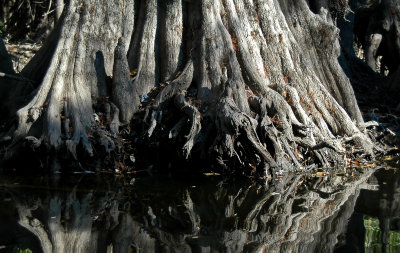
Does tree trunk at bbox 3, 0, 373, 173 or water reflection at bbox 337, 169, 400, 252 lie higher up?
tree trunk at bbox 3, 0, 373, 173

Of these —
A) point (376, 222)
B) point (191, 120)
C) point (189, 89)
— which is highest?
point (189, 89)

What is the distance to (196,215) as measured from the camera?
5289 millimetres

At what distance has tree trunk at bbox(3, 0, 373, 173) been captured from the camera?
7.77 m

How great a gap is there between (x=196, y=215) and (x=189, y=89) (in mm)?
3795

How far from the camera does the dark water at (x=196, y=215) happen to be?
170 inches

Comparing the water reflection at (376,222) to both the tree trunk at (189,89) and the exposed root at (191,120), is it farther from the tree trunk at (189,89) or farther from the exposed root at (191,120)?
the exposed root at (191,120)

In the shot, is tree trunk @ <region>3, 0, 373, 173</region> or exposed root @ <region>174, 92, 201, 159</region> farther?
tree trunk @ <region>3, 0, 373, 173</region>

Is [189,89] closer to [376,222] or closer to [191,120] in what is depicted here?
[191,120]

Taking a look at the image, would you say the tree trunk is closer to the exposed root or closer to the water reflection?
the exposed root

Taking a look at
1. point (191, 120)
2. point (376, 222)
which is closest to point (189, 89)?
point (191, 120)

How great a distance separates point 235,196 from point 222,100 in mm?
2005

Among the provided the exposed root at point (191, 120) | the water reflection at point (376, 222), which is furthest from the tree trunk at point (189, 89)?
the water reflection at point (376, 222)

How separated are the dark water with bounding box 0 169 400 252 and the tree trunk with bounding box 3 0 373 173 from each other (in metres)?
0.68

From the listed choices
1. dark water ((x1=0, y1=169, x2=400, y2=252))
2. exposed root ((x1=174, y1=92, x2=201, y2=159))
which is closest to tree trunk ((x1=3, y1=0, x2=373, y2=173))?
exposed root ((x1=174, y1=92, x2=201, y2=159))
